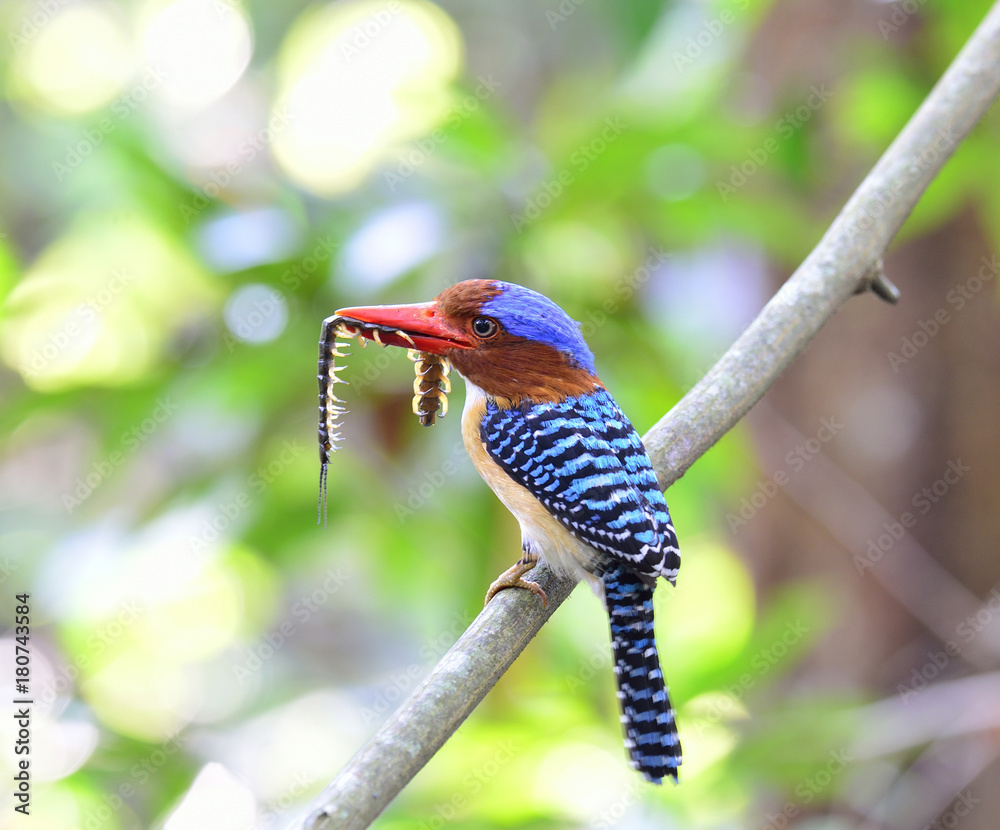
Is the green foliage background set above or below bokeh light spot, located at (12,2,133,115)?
below

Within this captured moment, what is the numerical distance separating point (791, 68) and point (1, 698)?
3.65 metres

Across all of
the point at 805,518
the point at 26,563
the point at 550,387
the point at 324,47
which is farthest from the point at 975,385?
the point at 26,563

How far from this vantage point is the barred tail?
6.89 ft

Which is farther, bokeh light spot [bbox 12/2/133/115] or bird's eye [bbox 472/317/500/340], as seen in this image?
bokeh light spot [bbox 12/2/133/115]

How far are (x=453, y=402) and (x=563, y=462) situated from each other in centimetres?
96

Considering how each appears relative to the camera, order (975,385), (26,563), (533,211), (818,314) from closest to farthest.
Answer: (818,314), (533,211), (26,563), (975,385)

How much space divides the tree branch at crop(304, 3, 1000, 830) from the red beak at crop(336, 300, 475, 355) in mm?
479

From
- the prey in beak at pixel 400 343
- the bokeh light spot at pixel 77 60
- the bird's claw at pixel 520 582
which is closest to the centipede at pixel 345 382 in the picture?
the prey in beak at pixel 400 343

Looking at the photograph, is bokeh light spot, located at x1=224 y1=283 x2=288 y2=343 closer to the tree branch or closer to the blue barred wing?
the blue barred wing

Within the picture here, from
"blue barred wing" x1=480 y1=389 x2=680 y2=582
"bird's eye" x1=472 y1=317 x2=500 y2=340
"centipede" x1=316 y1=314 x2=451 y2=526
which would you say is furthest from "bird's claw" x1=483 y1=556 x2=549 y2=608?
"bird's eye" x1=472 y1=317 x2=500 y2=340

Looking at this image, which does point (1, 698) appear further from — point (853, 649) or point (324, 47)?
point (853, 649)

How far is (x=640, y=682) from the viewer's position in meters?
2.12

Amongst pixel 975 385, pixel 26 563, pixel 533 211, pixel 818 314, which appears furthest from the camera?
pixel 975 385

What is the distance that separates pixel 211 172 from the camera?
341 centimetres
